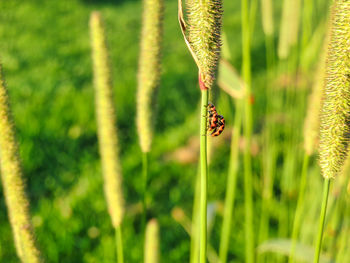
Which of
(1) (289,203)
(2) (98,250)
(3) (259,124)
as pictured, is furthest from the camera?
(3) (259,124)

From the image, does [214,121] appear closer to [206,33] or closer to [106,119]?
[206,33]

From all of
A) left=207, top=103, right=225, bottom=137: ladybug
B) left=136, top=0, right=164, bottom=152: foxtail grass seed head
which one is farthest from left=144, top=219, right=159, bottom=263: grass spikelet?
left=207, top=103, right=225, bottom=137: ladybug

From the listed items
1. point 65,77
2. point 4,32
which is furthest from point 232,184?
point 4,32

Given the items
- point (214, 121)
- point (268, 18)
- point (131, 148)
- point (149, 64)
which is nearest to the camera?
point (214, 121)

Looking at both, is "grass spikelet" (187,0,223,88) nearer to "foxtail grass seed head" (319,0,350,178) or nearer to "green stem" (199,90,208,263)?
"green stem" (199,90,208,263)

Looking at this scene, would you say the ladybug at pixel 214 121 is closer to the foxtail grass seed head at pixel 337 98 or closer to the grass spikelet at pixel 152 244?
the foxtail grass seed head at pixel 337 98

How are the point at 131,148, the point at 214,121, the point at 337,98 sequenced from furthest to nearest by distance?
the point at 131,148 < the point at 214,121 < the point at 337,98

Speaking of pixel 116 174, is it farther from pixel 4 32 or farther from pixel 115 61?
pixel 4 32

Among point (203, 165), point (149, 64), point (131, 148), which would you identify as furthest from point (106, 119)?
point (131, 148)
